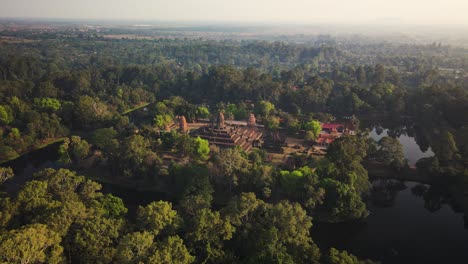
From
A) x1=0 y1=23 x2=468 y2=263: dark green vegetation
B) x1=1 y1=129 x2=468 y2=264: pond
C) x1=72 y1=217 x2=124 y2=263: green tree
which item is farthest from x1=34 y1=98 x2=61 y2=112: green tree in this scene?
x1=72 y1=217 x2=124 y2=263: green tree

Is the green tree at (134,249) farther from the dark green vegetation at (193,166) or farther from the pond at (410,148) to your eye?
the pond at (410,148)

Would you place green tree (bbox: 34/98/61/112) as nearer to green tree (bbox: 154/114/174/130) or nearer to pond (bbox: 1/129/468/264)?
green tree (bbox: 154/114/174/130)

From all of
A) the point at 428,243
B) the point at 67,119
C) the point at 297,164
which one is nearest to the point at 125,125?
the point at 67,119

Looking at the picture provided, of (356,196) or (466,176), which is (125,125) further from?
(466,176)

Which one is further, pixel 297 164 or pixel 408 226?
pixel 297 164

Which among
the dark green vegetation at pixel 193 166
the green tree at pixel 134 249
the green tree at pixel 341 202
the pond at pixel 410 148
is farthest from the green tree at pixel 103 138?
the pond at pixel 410 148
